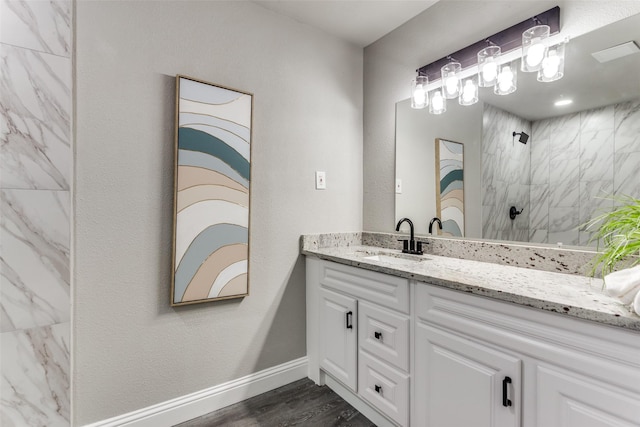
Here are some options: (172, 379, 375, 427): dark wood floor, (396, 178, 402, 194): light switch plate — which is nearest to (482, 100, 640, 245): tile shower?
(396, 178, 402, 194): light switch plate

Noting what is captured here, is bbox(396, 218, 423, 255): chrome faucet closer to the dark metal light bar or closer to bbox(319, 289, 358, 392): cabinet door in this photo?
bbox(319, 289, 358, 392): cabinet door

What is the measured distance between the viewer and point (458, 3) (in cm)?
185

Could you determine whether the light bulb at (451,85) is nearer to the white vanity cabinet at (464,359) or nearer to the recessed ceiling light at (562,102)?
the recessed ceiling light at (562,102)

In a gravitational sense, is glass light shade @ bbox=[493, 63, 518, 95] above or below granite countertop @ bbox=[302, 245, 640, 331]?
above

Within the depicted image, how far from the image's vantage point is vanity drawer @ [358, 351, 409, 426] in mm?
1442

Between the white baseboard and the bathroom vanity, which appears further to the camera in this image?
the white baseboard

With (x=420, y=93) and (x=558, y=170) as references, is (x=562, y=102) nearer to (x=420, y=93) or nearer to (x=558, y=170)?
(x=558, y=170)

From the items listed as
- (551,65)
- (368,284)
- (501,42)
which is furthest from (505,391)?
(501,42)

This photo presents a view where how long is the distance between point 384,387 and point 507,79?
5.46 feet

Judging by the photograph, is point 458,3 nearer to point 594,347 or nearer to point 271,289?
point 594,347

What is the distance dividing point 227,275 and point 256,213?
397mm

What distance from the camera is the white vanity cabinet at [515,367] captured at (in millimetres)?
870

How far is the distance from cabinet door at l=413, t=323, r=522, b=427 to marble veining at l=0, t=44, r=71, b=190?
172cm

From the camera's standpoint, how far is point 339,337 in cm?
183
